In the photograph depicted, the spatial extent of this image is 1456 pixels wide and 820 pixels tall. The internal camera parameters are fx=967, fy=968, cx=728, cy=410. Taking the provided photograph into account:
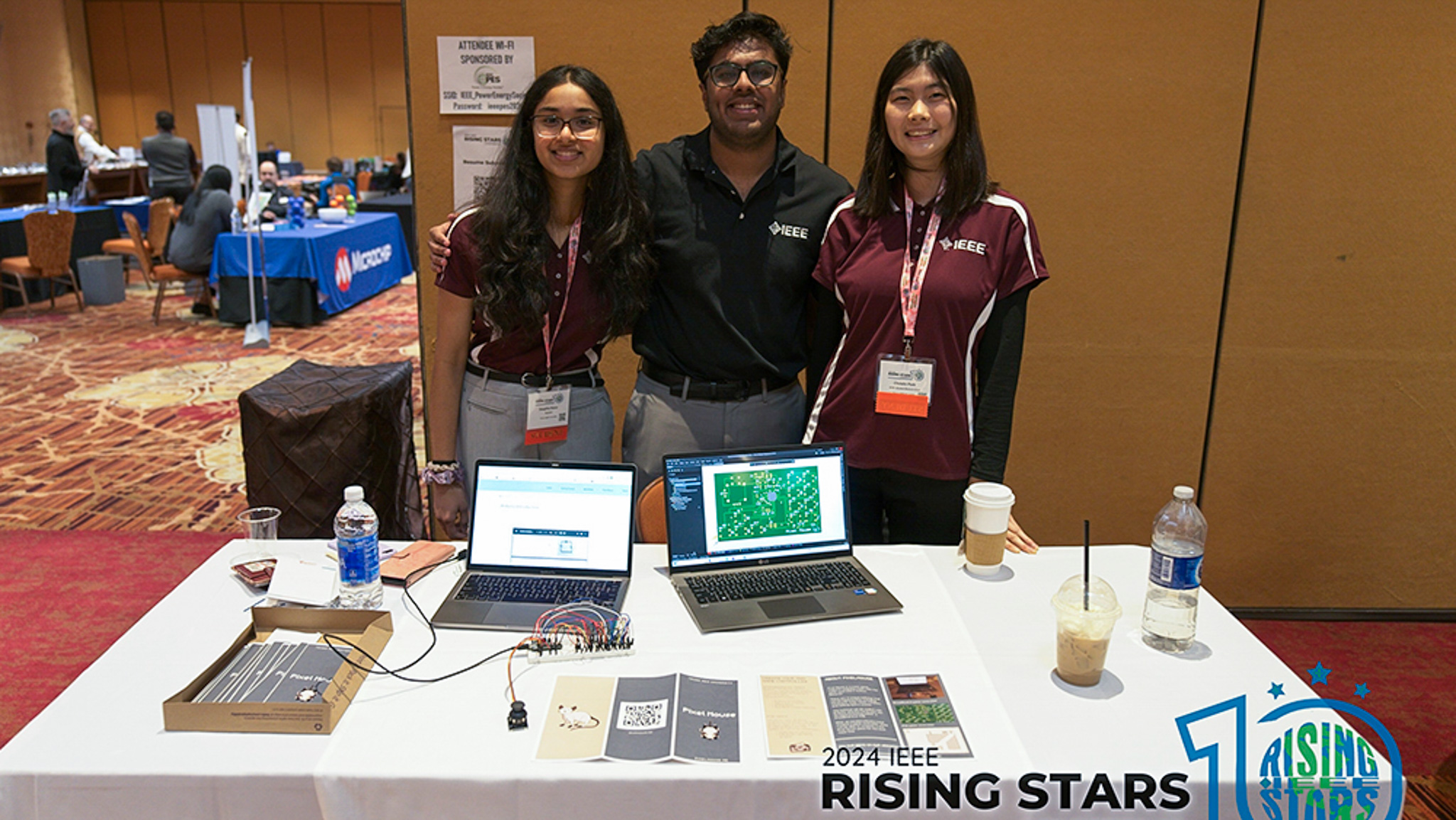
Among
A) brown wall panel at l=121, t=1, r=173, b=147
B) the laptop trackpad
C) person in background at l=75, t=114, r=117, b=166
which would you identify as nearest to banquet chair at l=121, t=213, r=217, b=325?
person in background at l=75, t=114, r=117, b=166

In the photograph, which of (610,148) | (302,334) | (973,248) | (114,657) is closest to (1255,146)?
(973,248)

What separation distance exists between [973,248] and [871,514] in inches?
25.4

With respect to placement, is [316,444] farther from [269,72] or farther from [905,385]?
[269,72]

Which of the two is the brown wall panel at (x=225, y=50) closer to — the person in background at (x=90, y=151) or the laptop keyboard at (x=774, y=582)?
Result: the person in background at (x=90, y=151)

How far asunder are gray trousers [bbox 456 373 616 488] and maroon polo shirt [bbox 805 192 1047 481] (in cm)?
59

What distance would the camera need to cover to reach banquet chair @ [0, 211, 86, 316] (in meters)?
7.38

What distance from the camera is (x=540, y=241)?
2.18 m

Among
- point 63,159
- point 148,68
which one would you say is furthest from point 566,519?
point 148,68

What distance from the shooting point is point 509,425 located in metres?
2.29

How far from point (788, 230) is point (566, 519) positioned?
0.87 m

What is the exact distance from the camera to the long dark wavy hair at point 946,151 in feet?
6.65

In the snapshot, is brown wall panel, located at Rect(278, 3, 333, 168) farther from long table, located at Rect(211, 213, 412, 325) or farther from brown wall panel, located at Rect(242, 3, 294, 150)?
long table, located at Rect(211, 213, 412, 325)

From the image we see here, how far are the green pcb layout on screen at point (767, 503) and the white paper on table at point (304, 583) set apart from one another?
2.42ft

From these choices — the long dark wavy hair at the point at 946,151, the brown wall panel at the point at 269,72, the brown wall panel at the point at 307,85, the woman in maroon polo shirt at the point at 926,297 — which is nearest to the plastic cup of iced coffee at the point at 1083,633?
the woman in maroon polo shirt at the point at 926,297
